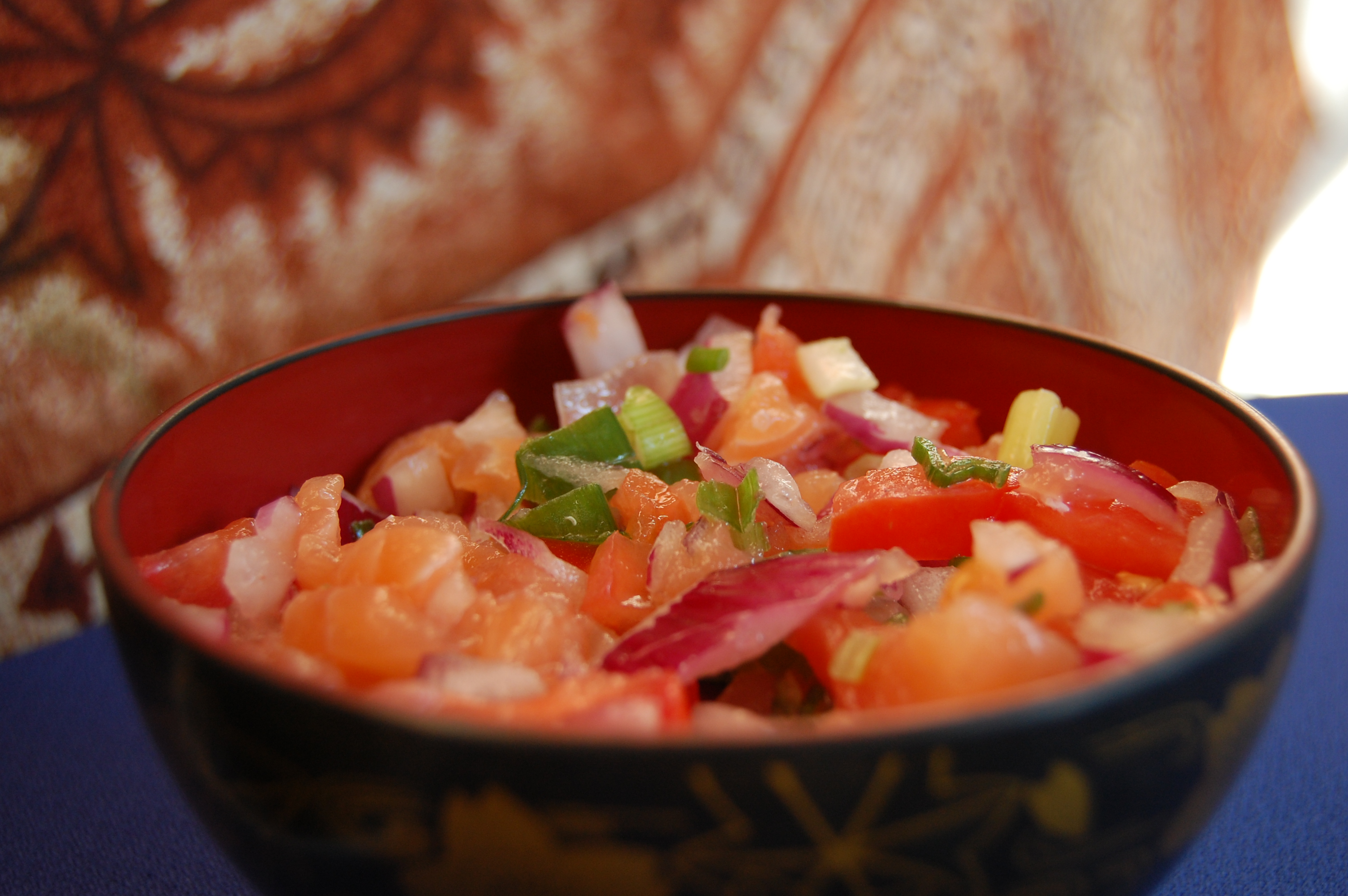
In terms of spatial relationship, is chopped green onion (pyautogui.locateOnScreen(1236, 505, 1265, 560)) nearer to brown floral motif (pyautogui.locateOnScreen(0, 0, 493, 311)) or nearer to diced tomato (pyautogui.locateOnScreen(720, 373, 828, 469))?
diced tomato (pyautogui.locateOnScreen(720, 373, 828, 469))

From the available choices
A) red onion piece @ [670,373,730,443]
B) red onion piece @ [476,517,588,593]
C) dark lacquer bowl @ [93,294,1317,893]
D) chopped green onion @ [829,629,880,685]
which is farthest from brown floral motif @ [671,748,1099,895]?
red onion piece @ [670,373,730,443]

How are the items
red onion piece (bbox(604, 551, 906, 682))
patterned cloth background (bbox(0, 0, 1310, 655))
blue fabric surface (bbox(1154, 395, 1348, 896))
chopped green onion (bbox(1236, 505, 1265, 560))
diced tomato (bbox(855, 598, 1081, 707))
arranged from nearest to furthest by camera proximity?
diced tomato (bbox(855, 598, 1081, 707))
red onion piece (bbox(604, 551, 906, 682))
chopped green onion (bbox(1236, 505, 1265, 560))
blue fabric surface (bbox(1154, 395, 1348, 896))
patterned cloth background (bbox(0, 0, 1310, 655))

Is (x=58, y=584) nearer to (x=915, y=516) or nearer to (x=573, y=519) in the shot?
(x=573, y=519)

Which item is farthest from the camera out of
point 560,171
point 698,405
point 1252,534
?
point 560,171

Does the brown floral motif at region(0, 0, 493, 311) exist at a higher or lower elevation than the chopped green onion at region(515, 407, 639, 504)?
higher

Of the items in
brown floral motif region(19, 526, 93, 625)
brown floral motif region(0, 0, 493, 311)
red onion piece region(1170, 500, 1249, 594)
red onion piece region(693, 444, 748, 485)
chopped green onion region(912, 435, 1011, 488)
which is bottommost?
brown floral motif region(19, 526, 93, 625)

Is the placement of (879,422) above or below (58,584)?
above

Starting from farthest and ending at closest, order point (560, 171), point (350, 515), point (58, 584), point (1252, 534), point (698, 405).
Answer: point (560, 171)
point (58, 584)
point (698, 405)
point (350, 515)
point (1252, 534)

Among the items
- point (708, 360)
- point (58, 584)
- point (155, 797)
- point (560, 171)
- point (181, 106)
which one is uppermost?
point (181, 106)

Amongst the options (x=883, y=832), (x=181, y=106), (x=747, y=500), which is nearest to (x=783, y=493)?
(x=747, y=500)

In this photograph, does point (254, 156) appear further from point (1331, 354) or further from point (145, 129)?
point (1331, 354)
